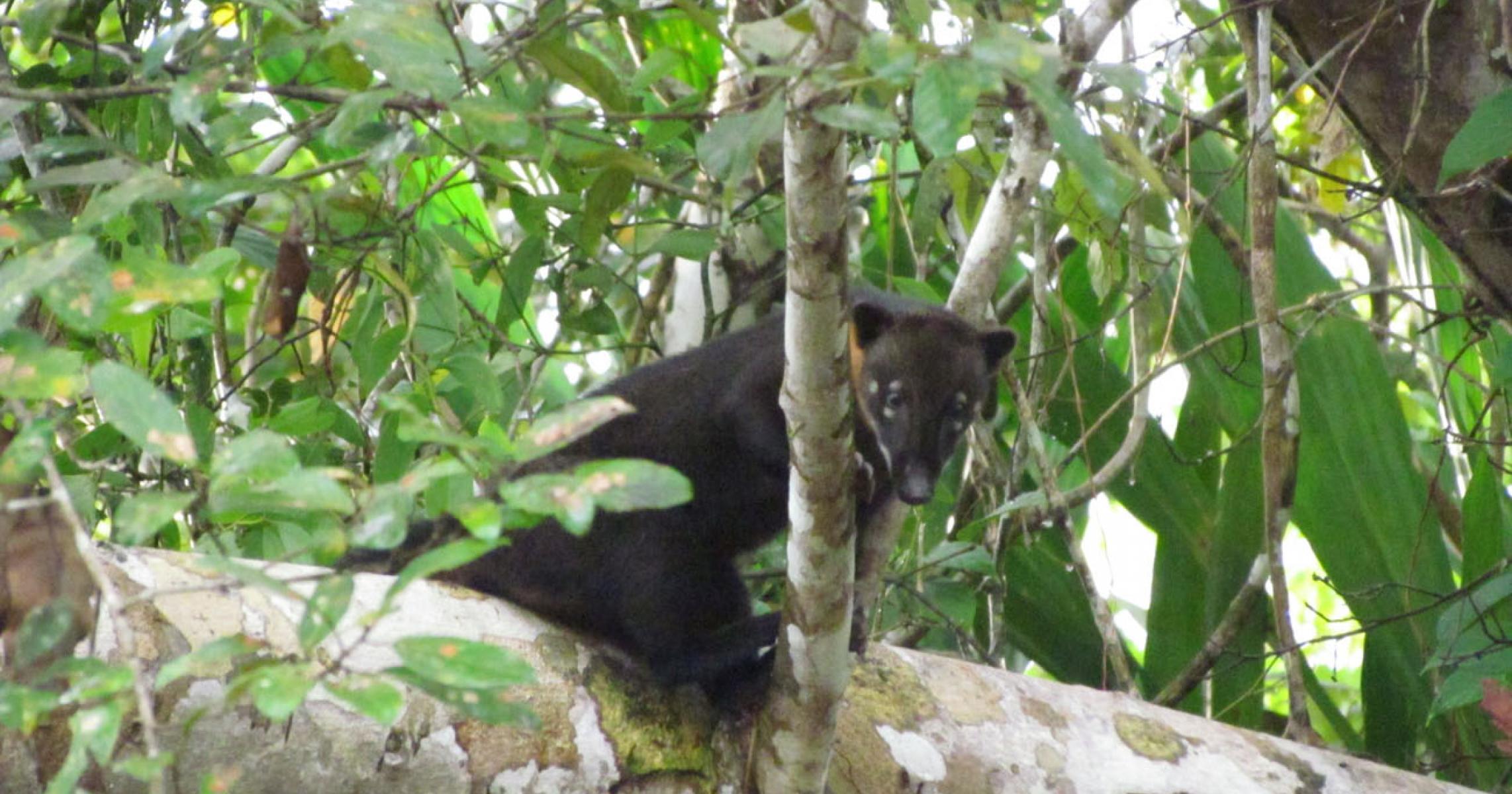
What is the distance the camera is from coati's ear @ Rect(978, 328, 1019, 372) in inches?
154

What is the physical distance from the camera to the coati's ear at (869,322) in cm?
382

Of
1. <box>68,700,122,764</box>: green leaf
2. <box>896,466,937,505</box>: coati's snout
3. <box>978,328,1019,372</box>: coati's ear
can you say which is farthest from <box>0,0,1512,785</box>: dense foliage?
<box>896,466,937,505</box>: coati's snout

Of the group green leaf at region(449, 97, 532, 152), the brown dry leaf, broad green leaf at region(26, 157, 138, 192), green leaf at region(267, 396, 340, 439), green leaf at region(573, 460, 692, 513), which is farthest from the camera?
green leaf at region(267, 396, 340, 439)

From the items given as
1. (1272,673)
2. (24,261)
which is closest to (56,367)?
(24,261)

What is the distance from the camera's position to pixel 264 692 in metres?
1.50

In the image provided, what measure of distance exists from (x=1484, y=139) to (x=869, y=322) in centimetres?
151

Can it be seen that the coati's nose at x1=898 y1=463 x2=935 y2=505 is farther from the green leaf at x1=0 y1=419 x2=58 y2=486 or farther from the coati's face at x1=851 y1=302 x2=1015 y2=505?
the green leaf at x1=0 y1=419 x2=58 y2=486

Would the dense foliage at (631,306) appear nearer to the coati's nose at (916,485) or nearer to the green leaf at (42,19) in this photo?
the green leaf at (42,19)

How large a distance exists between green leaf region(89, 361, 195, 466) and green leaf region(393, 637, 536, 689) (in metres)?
0.33

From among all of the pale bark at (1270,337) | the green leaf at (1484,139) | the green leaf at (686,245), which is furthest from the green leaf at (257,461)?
the pale bark at (1270,337)

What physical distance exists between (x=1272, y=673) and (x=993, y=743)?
3970mm

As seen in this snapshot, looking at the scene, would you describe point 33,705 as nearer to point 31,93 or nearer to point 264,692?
point 264,692

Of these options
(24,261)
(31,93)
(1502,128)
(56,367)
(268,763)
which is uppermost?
(1502,128)

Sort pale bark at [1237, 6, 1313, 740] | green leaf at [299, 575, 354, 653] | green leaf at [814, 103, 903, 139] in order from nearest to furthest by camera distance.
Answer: green leaf at [299, 575, 354, 653], green leaf at [814, 103, 903, 139], pale bark at [1237, 6, 1313, 740]
